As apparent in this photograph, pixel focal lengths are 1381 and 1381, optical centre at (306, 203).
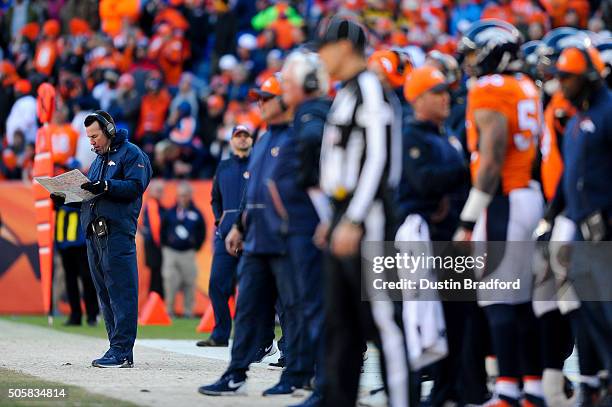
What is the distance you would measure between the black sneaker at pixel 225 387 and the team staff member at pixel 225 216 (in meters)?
5.19

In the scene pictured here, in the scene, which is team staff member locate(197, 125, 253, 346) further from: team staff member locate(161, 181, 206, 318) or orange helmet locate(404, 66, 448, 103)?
team staff member locate(161, 181, 206, 318)

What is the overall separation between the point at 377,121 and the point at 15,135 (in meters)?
16.6

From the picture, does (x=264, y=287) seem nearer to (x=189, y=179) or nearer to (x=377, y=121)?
(x=377, y=121)

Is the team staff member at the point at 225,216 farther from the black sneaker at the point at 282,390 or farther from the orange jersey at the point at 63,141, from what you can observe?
the orange jersey at the point at 63,141

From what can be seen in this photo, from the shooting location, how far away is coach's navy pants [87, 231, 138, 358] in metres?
12.2

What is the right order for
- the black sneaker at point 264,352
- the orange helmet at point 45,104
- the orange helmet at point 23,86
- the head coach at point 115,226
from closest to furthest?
the head coach at point 115,226 → the black sneaker at point 264,352 → the orange helmet at point 45,104 → the orange helmet at point 23,86

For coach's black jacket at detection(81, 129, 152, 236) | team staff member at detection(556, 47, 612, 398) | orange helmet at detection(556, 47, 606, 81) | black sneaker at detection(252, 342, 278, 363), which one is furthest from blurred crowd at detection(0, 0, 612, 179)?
team staff member at detection(556, 47, 612, 398)

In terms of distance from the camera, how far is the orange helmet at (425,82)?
9070 mm

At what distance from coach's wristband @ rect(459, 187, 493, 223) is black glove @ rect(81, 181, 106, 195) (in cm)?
470

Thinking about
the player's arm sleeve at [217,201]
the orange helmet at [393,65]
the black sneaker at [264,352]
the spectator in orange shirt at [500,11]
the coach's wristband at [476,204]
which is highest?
the spectator in orange shirt at [500,11]

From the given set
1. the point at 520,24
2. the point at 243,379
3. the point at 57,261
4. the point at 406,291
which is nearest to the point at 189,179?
the point at 57,261

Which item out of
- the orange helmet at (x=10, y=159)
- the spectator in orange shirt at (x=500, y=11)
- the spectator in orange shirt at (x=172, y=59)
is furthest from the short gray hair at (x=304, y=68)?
the spectator in orange shirt at (x=172, y=59)

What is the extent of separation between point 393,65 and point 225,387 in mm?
2918

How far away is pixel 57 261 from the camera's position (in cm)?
2105
